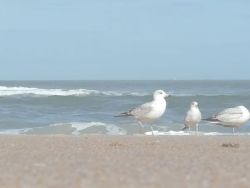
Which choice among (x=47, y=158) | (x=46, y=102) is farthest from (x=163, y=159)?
(x=46, y=102)

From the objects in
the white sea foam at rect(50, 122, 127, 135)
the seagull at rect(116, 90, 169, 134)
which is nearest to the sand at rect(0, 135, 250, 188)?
the seagull at rect(116, 90, 169, 134)

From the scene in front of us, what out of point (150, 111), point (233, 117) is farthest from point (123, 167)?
point (233, 117)

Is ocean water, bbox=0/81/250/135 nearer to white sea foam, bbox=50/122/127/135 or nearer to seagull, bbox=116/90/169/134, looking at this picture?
white sea foam, bbox=50/122/127/135

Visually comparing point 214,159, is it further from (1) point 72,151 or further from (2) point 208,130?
(2) point 208,130

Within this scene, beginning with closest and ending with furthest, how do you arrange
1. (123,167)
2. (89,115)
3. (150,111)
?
(123,167) → (150,111) → (89,115)

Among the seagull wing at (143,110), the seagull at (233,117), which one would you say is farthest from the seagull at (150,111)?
the seagull at (233,117)

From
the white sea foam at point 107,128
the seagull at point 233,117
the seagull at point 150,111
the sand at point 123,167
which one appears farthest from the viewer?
the white sea foam at point 107,128

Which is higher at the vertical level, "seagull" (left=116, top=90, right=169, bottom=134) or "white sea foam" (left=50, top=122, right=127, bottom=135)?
"seagull" (left=116, top=90, right=169, bottom=134)

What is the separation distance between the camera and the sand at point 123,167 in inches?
177

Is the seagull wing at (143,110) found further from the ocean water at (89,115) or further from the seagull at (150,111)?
the ocean water at (89,115)

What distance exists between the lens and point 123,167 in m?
5.38

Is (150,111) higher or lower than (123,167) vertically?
higher

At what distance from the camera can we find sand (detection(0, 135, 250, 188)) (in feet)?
14.8

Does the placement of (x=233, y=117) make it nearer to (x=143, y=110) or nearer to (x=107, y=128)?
(x=143, y=110)
